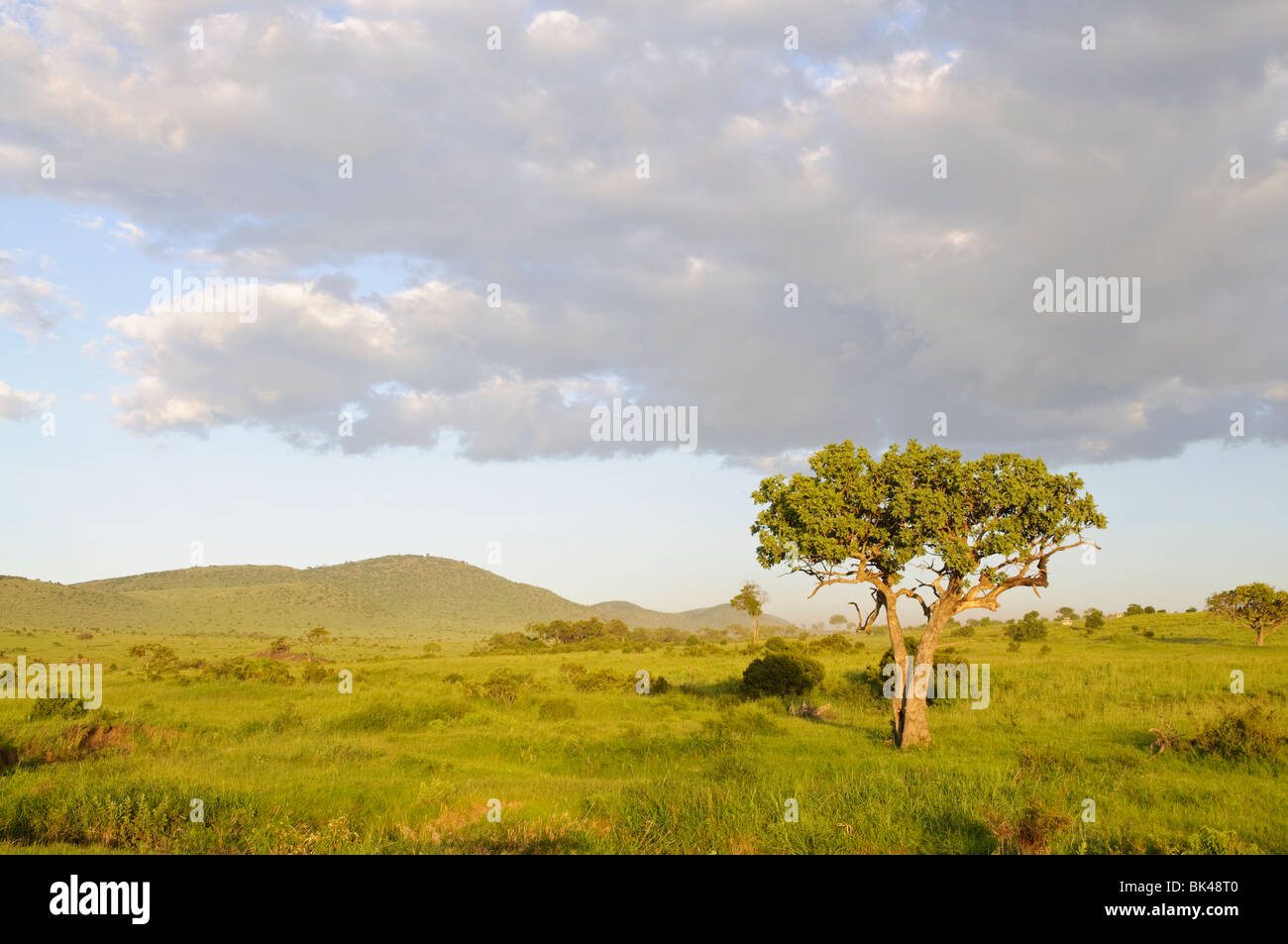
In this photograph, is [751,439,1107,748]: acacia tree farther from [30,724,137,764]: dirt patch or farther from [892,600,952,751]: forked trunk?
[30,724,137,764]: dirt patch

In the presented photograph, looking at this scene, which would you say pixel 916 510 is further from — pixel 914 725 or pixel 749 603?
pixel 749 603

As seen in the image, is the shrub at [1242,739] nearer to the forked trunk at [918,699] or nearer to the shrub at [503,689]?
the forked trunk at [918,699]

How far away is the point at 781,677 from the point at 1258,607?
39893 mm

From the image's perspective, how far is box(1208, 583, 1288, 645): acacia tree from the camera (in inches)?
1880

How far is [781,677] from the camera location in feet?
106

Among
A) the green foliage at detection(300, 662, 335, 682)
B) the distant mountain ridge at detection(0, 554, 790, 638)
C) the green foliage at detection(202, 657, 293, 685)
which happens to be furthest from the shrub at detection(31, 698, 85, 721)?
the distant mountain ridge at detection(0, 554, 790, 638)

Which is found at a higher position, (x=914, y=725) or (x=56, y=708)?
(x=914, y=725)

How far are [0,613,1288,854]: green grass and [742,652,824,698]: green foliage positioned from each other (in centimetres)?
120

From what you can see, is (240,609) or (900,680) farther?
(240,609)

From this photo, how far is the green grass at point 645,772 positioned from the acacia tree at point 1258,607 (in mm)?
14941

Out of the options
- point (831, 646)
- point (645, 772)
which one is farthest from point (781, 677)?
point (831, 646)

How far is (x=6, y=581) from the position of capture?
13188 centimetres

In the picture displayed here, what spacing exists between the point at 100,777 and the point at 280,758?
4860mm
